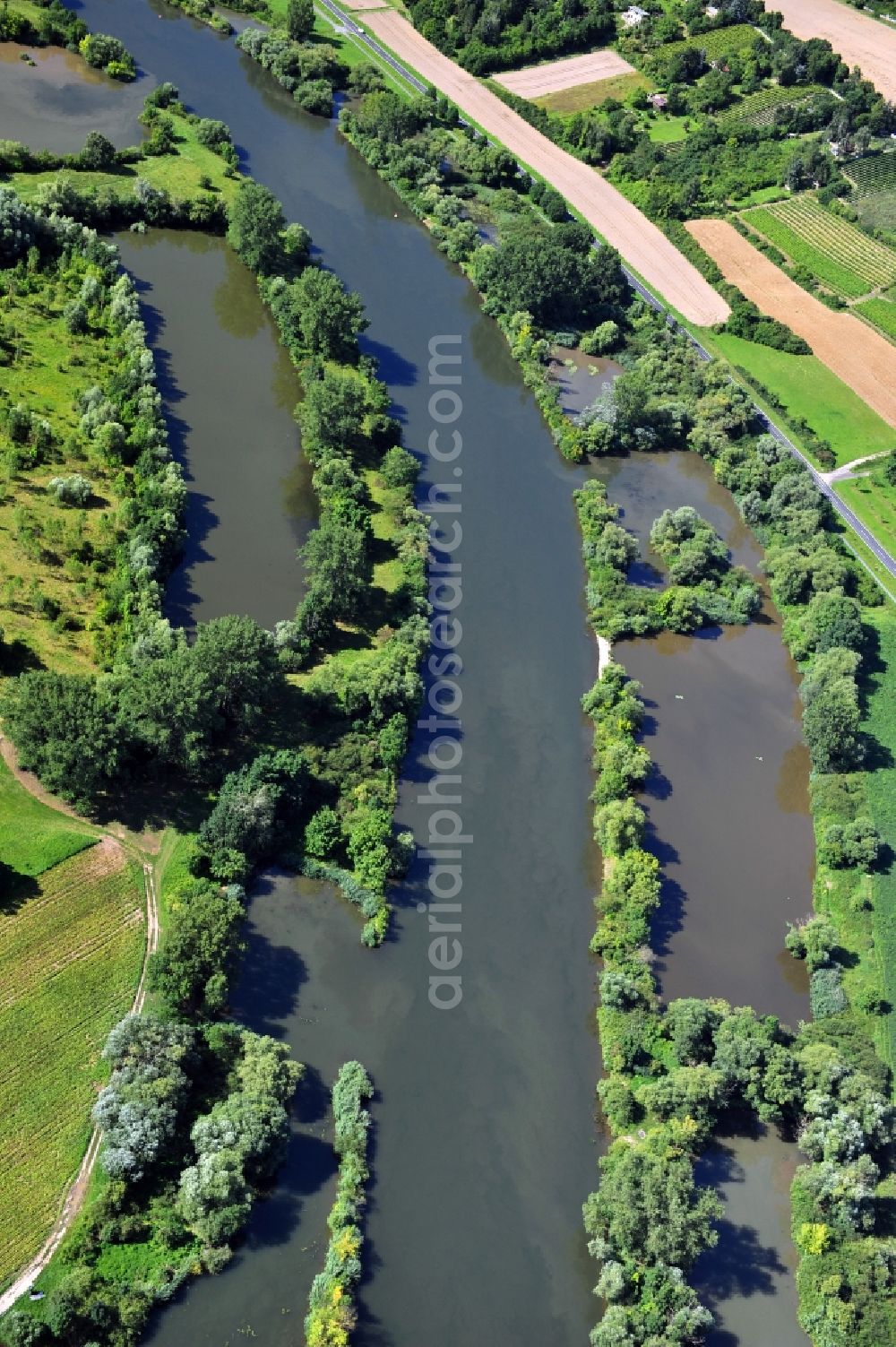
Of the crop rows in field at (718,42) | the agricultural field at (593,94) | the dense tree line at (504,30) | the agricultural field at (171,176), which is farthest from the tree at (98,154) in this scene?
the crop rows in field at (718,42)

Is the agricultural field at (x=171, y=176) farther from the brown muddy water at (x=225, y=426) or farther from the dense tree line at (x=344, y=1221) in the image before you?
the dense tree line at (x=344, y=1221)

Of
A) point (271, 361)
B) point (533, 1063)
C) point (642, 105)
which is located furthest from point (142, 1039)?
point (642, 105)

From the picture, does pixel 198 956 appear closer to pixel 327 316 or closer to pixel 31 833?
pixel 31 833

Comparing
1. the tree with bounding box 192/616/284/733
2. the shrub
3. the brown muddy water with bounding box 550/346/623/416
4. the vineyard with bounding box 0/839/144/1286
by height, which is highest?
the brown muddy water with bounding box 550/346/623/416

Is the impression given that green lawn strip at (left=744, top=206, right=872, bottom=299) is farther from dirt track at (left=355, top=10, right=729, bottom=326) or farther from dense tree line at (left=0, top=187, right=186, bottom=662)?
dense tree line at (left=0, top=187, right=186, bottom=662)

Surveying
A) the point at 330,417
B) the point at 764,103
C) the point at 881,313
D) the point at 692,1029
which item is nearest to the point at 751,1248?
the point at 692,1029

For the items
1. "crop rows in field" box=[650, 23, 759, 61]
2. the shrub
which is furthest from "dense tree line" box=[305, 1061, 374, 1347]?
"crop rows in field" box=[650, 23, 759, 61]
